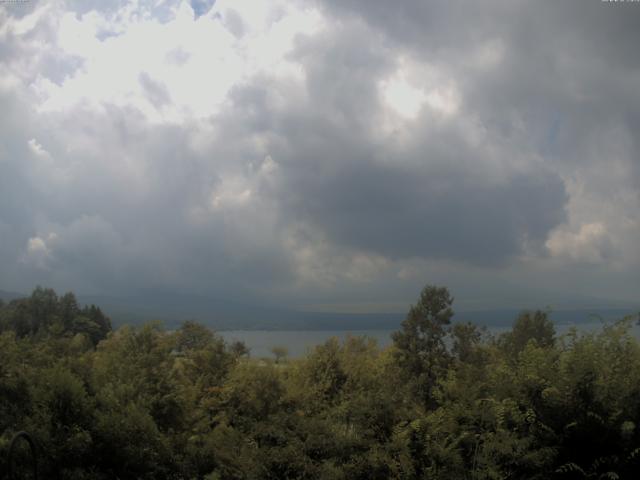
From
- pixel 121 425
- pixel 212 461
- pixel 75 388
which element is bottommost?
pixel 212 461

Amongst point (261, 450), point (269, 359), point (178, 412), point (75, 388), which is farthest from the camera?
point (269, 359)

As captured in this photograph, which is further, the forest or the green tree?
the green tree

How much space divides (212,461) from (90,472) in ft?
8.59

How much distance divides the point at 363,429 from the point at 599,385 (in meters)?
4.40

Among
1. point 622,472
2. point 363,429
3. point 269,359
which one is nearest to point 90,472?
point 363,429

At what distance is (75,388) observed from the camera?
9492 millimetres

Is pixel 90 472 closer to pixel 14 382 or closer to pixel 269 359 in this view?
pixel 14 382

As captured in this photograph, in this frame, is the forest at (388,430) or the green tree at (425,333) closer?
the forest at (388,430)

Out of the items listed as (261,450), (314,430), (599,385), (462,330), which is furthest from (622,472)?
(462,330)

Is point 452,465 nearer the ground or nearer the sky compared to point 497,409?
nearer the ground

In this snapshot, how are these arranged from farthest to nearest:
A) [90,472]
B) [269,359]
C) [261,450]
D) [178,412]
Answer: [269,359]
[178,412]
[261,450]
[90,472]

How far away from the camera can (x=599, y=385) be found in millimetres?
9516

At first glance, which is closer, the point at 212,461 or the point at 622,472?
the point at 622,472

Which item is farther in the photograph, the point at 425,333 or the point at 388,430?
the point at 425,333
